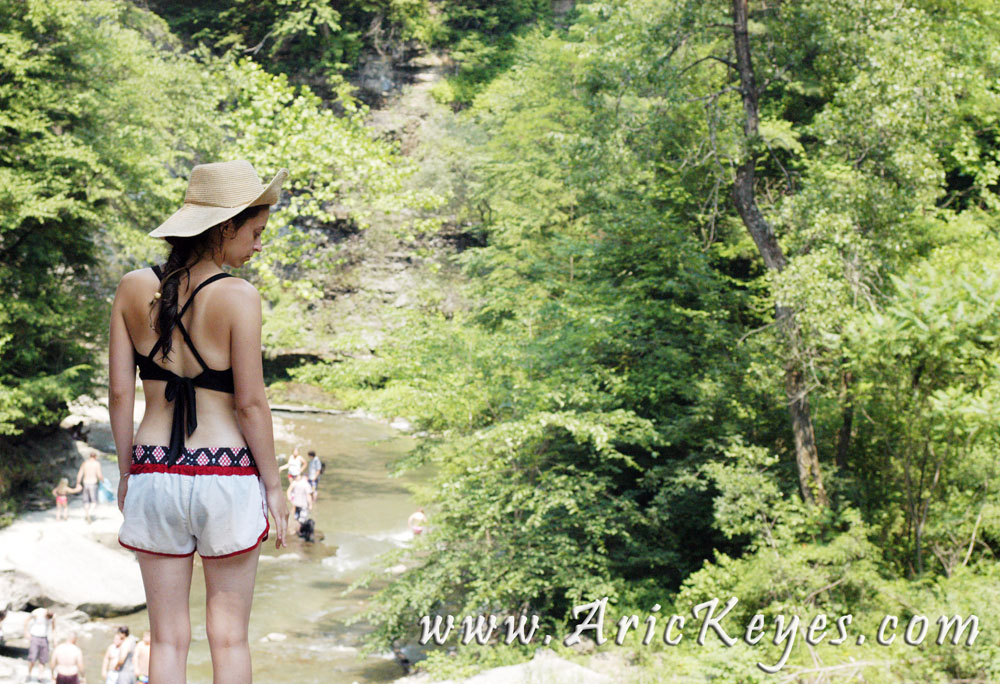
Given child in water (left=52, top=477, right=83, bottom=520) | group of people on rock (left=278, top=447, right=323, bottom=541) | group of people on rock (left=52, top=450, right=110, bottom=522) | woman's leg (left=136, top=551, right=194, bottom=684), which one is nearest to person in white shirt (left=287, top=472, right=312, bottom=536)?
group of people on rock (left=278, top=447, right=323, bottom=541)

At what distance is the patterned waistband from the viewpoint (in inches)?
98.1

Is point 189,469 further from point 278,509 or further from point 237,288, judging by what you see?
point 237,288

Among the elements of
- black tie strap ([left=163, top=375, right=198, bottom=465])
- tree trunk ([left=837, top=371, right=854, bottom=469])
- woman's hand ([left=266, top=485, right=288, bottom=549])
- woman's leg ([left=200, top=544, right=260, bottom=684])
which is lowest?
tree trunk ([left=837, top=371, right=854, bottom=469])

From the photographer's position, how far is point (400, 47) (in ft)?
131

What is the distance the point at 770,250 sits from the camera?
10742 millimetres

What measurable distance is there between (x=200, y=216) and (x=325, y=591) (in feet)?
42.7

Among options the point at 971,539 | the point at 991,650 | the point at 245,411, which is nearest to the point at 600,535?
the point at 971,539

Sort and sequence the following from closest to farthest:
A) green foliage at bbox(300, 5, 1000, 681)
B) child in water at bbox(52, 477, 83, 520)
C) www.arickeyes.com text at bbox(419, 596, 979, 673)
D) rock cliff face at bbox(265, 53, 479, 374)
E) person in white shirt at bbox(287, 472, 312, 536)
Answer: www.arickeyes.com text at bbox(419, 596, 979, 673), green foliage at bbox(300, 5, 1000, 681), child in water at bbox(52, 477, 83, 520), person in white shirt at bbox(287, 472, 312, 536), rock cliff face at bbox(265, 53, 479, 374)

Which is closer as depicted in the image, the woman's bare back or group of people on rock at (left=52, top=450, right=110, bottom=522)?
the woman's bare back

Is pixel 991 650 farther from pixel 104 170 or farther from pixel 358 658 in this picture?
pixel 104 170

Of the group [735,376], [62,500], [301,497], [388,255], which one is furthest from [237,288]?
[388,255]

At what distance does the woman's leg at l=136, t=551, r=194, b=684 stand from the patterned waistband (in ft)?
0.87

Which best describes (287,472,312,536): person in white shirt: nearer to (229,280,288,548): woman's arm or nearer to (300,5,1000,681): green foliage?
(300,5,1000,681): green foliage

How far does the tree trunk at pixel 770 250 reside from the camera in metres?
10.7
